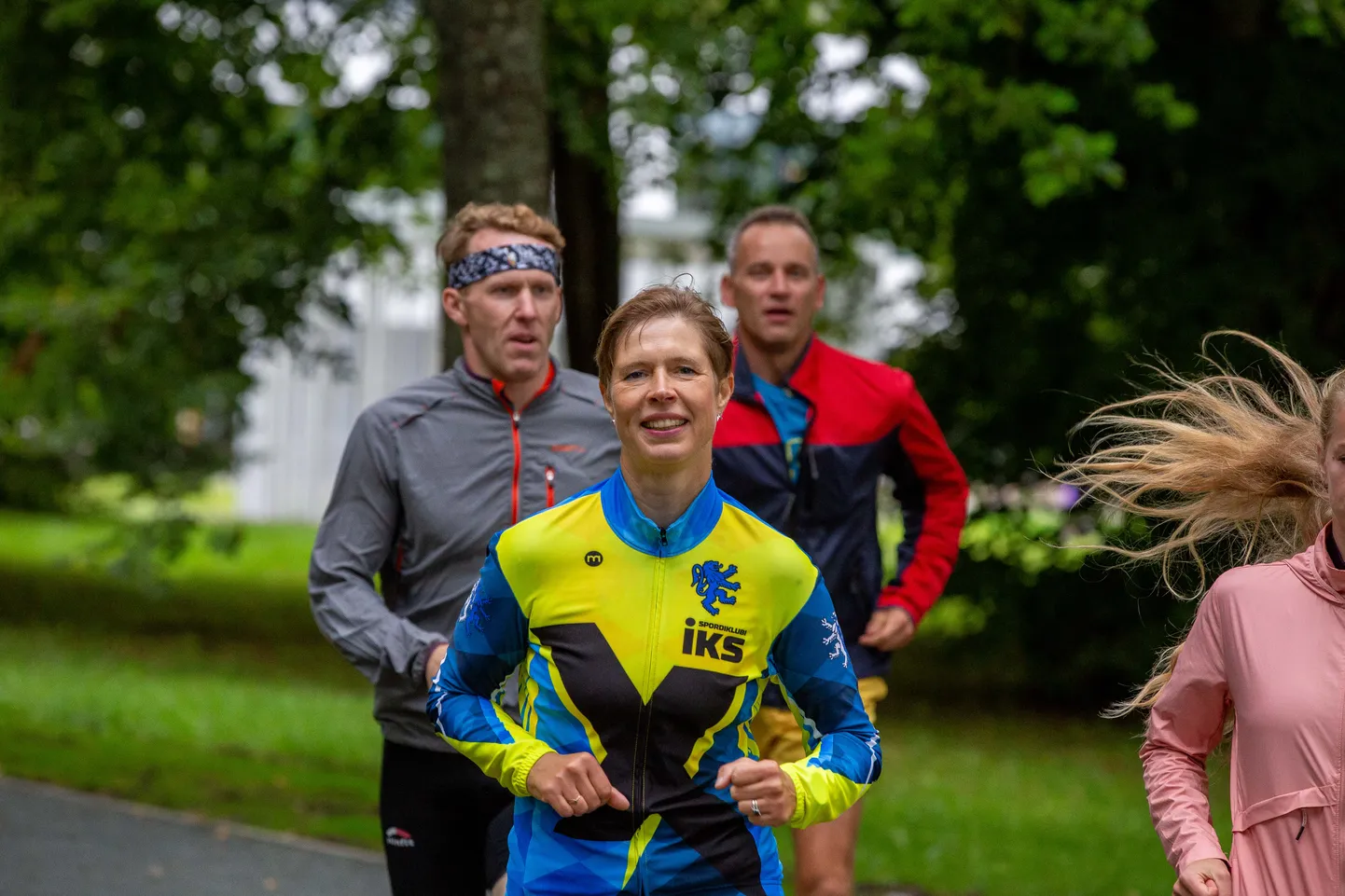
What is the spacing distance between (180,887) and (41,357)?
442 inches

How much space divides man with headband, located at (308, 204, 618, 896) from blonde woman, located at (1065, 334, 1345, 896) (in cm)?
156

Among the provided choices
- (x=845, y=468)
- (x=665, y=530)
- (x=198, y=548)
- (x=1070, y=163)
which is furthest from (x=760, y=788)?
(x=198, y=548)

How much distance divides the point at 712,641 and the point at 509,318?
1.58 metres

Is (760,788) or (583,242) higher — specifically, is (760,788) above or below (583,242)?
below

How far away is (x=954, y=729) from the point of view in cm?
1450

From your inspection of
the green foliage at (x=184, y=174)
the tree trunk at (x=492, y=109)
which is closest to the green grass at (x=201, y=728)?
the green foliage at (x=184, y=174)

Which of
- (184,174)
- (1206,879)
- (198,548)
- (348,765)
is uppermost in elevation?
(184,174)

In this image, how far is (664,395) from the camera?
3188 millimetres

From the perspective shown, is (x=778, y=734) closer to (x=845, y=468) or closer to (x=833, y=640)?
(x=845, y=468)

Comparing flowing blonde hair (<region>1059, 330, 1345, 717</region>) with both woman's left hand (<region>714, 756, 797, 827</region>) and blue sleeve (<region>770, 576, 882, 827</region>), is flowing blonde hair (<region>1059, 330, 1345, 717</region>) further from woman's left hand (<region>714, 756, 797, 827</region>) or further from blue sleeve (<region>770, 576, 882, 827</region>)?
woman's left hand (<region>714, 756, 797, 827</region>)

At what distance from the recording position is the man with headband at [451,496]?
4367mm

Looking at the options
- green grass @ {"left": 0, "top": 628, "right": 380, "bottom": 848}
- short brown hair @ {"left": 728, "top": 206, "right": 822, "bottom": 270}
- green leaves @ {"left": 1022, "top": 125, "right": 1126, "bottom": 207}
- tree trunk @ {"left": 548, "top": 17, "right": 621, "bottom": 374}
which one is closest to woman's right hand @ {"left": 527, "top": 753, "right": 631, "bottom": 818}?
short brown hair @ {"left": 728, "top": 206, "right": 822, "bottom": 270}

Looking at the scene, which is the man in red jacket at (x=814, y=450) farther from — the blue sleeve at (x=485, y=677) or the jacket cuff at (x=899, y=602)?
the blue sleeve at (x=485, y=677)

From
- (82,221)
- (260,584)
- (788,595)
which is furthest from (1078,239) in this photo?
(260,584)
